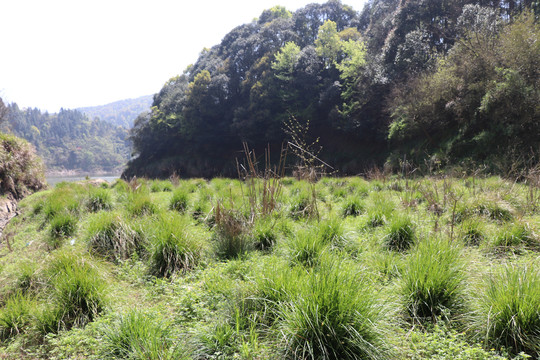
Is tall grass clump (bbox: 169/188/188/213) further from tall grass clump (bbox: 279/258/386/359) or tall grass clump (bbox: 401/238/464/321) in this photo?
tall grass clump (bbox: 401/238/464/321)

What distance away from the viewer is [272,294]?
208 cm

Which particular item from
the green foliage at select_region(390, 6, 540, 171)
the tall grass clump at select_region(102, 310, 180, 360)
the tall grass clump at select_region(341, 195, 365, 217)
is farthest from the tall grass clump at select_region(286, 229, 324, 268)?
the green foliage at select_region(390, 6, 540, 171)

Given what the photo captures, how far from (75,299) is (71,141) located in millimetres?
107252

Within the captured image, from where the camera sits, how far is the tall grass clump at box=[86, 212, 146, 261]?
3.50 metres

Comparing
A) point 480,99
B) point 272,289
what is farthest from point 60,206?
point 480,99

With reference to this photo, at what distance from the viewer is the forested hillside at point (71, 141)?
7788 centimetres

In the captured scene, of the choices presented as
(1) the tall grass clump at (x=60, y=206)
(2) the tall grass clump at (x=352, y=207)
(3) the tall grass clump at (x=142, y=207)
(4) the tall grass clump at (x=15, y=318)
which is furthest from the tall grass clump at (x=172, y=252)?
(2) the tall grass clump at (x=352, y=207)

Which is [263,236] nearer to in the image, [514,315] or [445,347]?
[445,347]

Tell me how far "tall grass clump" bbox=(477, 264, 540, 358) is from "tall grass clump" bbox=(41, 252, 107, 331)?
2982 millimetres

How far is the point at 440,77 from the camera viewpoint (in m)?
12.0

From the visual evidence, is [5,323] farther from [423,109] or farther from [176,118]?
[176,118]

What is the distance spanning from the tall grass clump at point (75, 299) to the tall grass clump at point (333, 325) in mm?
1741

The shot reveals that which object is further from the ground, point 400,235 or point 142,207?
point 142,207

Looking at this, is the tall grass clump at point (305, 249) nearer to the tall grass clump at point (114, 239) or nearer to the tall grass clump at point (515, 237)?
the tall grass clump at point (114, 239)
